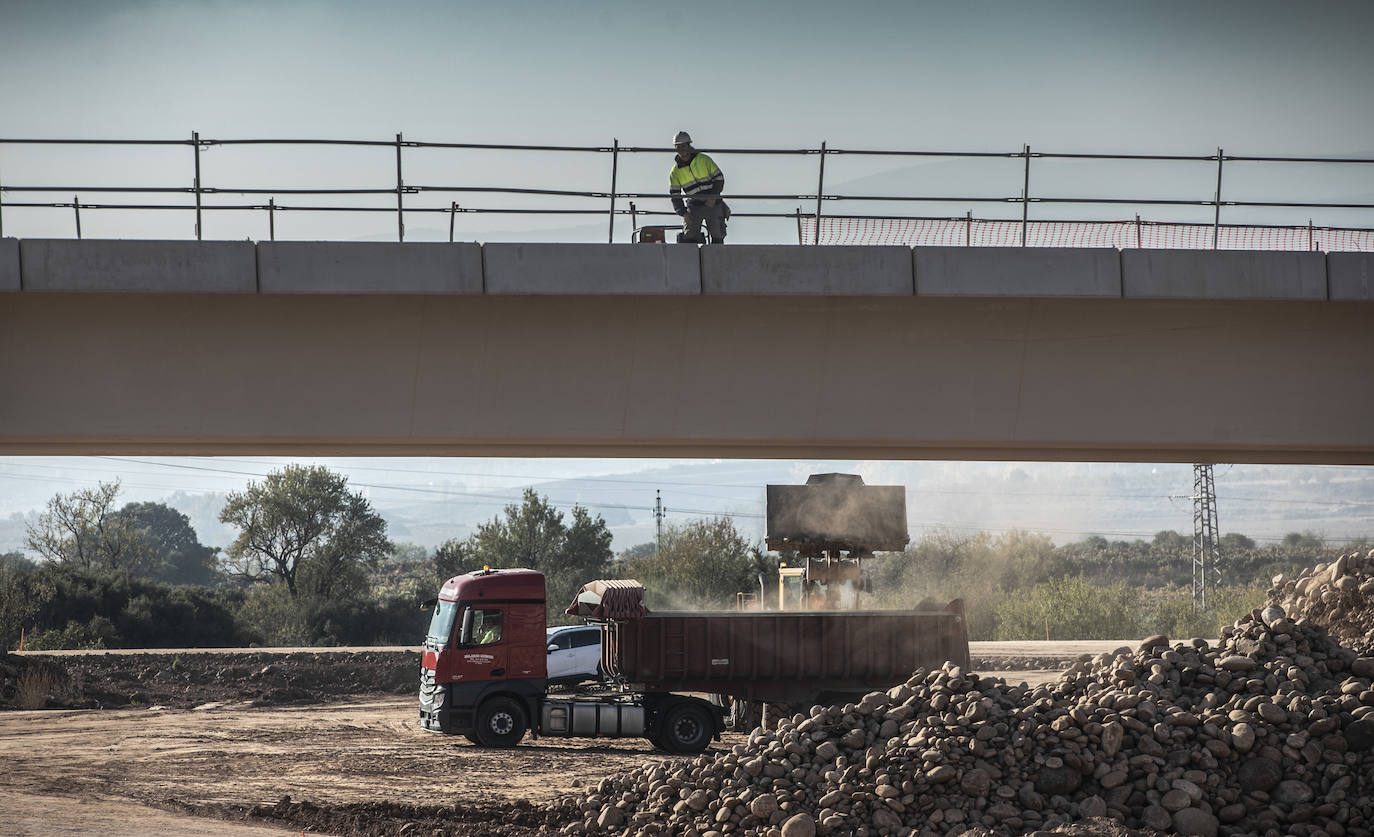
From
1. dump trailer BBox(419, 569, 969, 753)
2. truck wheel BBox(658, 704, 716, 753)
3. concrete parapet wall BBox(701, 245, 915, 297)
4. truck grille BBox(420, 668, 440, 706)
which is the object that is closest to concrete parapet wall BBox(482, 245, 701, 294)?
concrete parapet wall BBox(701, 245, 915, 297)

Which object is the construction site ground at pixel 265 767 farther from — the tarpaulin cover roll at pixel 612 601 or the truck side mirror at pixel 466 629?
the tarpaulin cover roll at pixel 612 601

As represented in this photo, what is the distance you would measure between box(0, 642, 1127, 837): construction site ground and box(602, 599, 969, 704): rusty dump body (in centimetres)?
145

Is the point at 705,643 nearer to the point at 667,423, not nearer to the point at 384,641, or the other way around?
the point at 667,423

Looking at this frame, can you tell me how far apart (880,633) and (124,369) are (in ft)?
41.4

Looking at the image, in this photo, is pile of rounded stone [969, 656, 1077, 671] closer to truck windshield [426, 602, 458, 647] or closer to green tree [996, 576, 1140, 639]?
green tree [996, 576, 1140, 639]

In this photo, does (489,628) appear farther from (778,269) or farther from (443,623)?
(778,269)

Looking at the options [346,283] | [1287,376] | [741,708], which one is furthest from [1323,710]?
[741,708]

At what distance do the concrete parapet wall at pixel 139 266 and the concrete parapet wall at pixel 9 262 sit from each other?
6 centimetres

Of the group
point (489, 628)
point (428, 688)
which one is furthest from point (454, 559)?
point (489, 628)

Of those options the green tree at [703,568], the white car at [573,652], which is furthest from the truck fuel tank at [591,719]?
the green tree at [703,568]

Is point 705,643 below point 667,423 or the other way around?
below

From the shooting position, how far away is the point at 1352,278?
14.4 meters

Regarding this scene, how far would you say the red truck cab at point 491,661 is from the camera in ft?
72.6

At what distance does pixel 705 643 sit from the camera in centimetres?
2144
